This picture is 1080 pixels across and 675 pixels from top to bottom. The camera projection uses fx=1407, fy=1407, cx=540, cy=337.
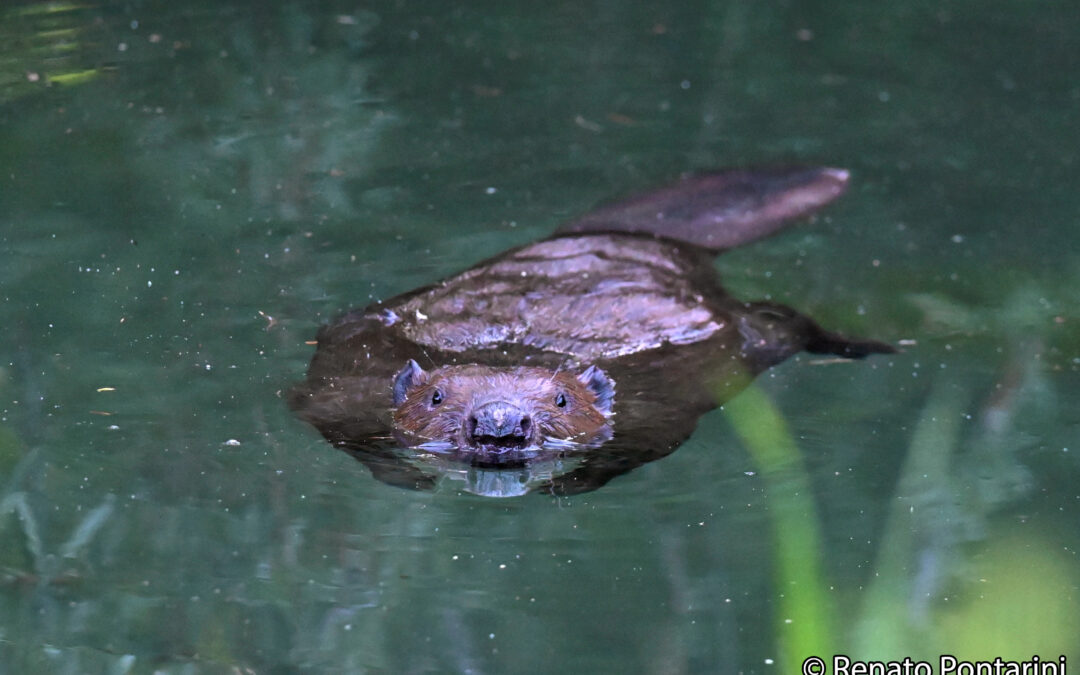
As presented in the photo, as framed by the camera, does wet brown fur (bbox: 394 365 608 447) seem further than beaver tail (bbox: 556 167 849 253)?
No

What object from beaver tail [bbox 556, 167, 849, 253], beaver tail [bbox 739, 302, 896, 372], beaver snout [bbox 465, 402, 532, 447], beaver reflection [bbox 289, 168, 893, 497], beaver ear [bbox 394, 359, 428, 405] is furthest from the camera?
beaver tail [bbox 556, 167, 849, 253]

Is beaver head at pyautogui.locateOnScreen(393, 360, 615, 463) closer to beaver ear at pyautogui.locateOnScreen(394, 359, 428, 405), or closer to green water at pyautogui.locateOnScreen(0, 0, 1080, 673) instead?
beaver ear at pyautogui.locateOnScreen(394, 359, 428, 405)

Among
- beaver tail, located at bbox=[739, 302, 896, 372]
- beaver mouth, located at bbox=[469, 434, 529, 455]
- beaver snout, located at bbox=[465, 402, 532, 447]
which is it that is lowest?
beaver tail, located at bbox=[739, 302, 896, 372]

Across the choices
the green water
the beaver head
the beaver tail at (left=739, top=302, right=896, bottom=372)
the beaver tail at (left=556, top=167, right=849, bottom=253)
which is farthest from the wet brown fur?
the beaver tail at (left=556, top=167, right=849, bottom=253)

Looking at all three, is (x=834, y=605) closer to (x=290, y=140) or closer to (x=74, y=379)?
(x=74, y=379)

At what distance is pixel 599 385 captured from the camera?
4492mm

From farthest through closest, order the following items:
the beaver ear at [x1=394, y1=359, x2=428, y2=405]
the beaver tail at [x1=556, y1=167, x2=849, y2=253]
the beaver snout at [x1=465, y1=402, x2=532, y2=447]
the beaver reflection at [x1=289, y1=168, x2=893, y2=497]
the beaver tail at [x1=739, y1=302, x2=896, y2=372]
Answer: the beaver tail at [x1=556, y1=167, x2=849, y2=253]
the beaver tail at [x1=739, y1=302, x2=896, y2=372]
the beaver ear at [x1=394, y1=359, x2=428, y2=405]
the beaver reflection at [x1=289, y1=168, x2=893, y2=497]
the beaver snout at [x1=465, y1=402, x2=532, y2=447]

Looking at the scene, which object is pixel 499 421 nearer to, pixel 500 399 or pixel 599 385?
pixel 500 399

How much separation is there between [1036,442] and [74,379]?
3.18 metres

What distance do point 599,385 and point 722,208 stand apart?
1.67 metres

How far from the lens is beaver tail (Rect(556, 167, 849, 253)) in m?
5.75

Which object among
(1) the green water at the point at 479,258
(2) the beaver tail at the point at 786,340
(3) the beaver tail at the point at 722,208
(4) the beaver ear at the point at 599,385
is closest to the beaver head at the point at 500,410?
(4) the beaver ear at the point at 599,385

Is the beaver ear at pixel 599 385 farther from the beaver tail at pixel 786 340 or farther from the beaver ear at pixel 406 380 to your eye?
the beaver tail at pixel 786 340

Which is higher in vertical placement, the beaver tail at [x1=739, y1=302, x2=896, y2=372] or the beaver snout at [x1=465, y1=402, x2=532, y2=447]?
the beaver snout at [x1=465, y1=402, x2=532, y2=447]
